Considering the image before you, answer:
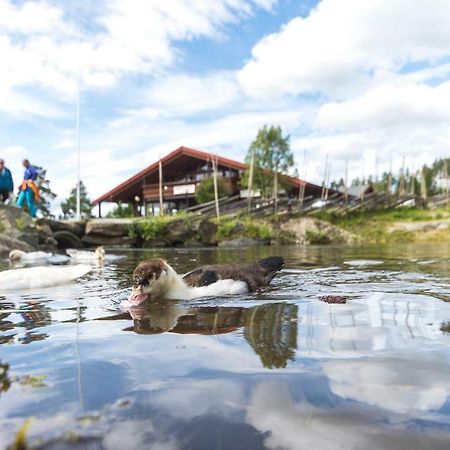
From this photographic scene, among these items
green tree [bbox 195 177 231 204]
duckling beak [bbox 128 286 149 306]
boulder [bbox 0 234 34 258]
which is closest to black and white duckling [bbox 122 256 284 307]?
duckling beak [bbox 128 286 149 306]

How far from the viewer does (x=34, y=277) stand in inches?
237

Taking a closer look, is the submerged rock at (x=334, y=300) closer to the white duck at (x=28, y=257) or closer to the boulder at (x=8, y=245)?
the white duck at (x=28, y=257)

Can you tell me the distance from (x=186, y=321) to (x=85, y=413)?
195 centimetres

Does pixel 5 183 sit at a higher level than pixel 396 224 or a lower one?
higher

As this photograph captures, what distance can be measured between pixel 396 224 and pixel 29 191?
24.9 metres

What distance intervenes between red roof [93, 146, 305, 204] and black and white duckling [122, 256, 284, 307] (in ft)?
98.9

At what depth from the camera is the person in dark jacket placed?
17.2 m

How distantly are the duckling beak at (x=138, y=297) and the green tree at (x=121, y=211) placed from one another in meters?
40.8

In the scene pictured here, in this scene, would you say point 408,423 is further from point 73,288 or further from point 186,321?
point 73,288

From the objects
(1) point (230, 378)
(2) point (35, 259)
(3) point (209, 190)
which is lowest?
(1) point (230, 378)

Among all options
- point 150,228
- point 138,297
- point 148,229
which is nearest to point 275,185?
point 150,228

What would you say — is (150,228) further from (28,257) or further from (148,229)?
(28,257)

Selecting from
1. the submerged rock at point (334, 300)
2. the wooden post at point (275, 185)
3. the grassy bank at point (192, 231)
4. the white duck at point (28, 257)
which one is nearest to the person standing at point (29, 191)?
the white duck at point (28, 257)

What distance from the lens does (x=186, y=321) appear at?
367 cm
